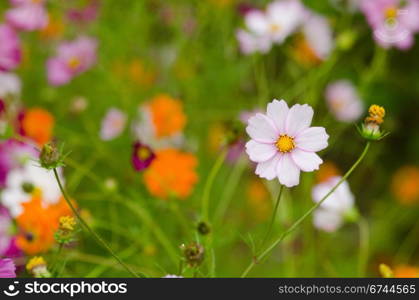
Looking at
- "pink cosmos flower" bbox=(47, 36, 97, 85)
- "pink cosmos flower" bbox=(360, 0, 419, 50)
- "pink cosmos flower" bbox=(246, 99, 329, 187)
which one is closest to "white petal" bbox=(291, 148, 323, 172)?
"pink cosmos flower" bbox=(246, 99, 329, 187)

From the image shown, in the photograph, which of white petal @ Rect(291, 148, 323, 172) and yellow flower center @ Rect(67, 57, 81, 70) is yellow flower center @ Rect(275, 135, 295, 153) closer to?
white petal @ Rect(291, 148, 323, 172)

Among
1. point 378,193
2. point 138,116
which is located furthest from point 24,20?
point 378,193

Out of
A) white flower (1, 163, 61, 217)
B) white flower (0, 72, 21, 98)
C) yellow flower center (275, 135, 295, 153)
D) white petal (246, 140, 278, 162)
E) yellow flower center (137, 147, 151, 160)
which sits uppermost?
white flower (0, 72, 21, 98)

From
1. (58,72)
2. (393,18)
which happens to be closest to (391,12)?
(393,18)

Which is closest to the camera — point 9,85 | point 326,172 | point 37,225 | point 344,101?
point 37,225

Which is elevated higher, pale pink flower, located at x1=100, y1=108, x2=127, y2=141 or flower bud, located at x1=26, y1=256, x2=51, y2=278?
pale pink flower, located at x1=100, y1=108, x2=127, y2=141

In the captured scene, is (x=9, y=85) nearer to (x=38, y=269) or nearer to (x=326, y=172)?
(x=38, y=269)

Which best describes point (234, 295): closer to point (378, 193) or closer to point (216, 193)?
point (216, 193)
